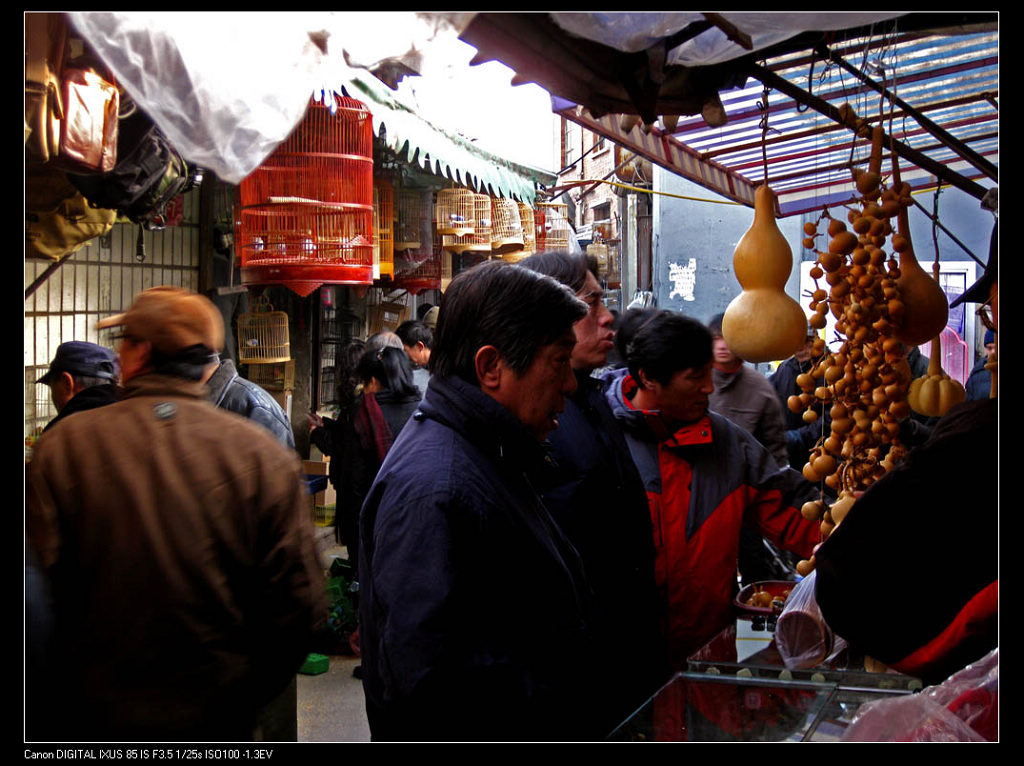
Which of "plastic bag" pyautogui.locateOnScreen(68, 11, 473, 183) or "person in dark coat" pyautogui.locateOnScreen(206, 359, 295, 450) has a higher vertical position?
"plastic bag" pyautogui.locateOnScreen(68, 11, 473, 183)

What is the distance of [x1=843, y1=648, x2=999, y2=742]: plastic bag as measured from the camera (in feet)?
5.37

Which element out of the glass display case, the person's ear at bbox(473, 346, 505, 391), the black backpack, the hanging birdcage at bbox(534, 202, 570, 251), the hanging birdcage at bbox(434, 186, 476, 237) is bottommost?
the glass display case

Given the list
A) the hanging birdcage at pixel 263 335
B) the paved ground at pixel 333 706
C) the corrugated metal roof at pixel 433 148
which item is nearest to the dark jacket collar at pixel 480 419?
the paved ground at pixel 333 706

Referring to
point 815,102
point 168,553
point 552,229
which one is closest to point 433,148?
point 815,102

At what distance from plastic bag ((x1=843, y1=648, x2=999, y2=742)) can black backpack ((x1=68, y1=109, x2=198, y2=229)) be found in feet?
9.27

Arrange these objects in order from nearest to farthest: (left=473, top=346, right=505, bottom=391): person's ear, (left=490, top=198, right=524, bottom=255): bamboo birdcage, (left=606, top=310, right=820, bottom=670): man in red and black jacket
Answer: (left=473, top=346, right=505, bottom=391): person's ear → (left=606, top=310, right=820, bottom=670): man in red and black jacket → (left=490, top=198, right=524, bottom=255): bamboo birdcage

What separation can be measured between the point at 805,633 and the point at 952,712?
2.05 feet

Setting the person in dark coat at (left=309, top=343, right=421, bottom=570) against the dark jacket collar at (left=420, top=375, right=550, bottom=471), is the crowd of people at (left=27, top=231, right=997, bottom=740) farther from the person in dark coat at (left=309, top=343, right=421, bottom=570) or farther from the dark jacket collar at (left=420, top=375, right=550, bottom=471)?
the person in dark coat at (left=309, top=343, right=421, bottom=570)

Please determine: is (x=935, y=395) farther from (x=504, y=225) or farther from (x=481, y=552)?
(x=504, y=225)

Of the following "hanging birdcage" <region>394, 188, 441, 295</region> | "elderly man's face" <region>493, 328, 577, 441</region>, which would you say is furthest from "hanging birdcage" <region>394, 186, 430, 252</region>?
"elderly man's face" <region>493, 328, 577, 441</region>

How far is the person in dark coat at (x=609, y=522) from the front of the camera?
7.79ft

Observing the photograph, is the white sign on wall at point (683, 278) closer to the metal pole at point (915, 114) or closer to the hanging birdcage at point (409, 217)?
the hanging birdcage at point (409, 217)
